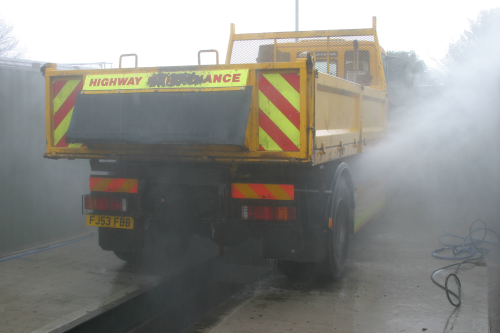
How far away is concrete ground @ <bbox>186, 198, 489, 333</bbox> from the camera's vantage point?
363cm

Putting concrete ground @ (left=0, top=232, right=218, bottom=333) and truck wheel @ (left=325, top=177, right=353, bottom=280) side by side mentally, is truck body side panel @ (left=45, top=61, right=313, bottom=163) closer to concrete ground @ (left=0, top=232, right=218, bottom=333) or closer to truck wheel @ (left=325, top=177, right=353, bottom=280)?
truck wheel @ (left=325, top=177, right=353, bottom=280)

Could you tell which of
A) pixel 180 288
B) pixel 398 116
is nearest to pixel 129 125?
pixel 180 288

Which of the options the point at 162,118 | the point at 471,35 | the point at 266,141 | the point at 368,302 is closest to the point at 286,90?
the point at 266,141

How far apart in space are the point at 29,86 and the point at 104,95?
2.74 metres

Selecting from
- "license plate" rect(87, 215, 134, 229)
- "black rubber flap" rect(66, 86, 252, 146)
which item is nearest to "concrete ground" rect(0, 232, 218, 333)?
"license plate" rect(87, 215, 134, 229)

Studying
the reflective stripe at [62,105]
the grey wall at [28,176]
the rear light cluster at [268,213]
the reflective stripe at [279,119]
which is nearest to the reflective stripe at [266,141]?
the reflective stripe at [279,119]

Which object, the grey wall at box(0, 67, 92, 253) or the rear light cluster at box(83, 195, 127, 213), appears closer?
the rear light cluster at box(83, 195, 127, 213)

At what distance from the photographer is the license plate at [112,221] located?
4328 millimetres

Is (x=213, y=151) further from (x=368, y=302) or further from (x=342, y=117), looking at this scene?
(x=368, y=302)

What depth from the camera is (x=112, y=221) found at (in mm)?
4387

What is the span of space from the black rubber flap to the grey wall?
A: 8.07ft

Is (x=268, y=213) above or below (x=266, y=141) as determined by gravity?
below

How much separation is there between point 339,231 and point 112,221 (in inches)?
90.5

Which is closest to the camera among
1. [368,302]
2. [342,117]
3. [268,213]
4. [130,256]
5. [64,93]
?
[268,213]
